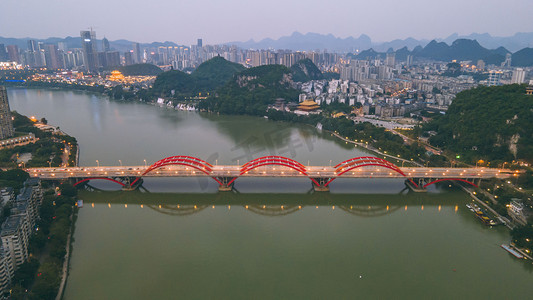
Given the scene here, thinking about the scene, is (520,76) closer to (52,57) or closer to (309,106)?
(309,106)

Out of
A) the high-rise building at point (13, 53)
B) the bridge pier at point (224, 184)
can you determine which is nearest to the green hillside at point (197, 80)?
the bridge pier at point (224, 184)

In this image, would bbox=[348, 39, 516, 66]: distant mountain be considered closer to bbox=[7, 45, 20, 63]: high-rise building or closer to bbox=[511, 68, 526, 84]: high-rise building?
bbox=[511, 68, 526, 84]: high-rise building

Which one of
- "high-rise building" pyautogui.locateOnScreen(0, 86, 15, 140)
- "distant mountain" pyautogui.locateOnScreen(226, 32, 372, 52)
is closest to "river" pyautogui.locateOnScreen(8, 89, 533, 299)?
"high-rise building" pyautogui.locateOnScreen(0, 86, 15, 140)

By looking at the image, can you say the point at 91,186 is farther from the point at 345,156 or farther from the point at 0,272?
the point at 345,156

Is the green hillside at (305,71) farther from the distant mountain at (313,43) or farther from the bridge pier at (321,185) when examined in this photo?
the distant mountain at (313,43)

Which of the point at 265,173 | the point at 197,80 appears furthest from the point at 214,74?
the point at 265,173
